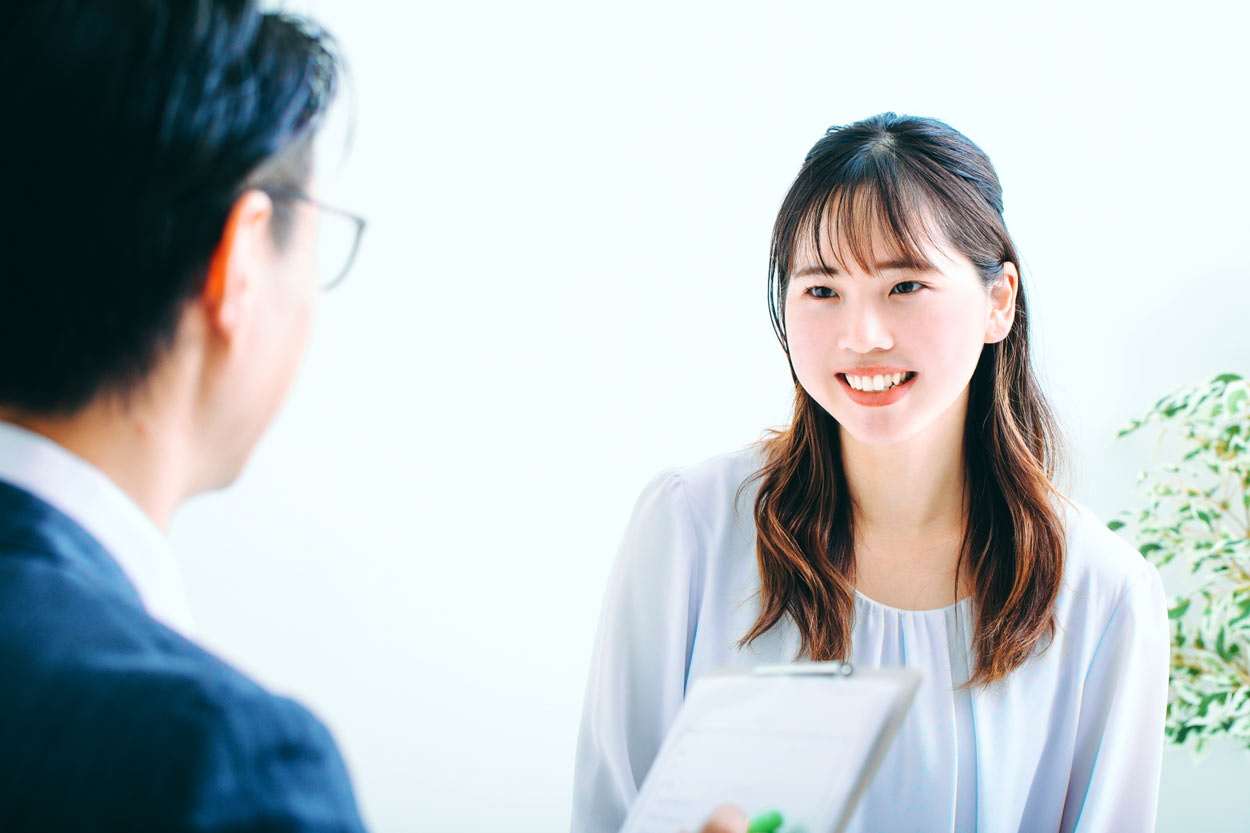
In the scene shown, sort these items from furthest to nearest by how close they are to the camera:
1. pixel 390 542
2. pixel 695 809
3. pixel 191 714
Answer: pixel 390 542
pixel 695 809
pixel 191 714

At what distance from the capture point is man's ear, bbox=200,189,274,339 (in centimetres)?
56

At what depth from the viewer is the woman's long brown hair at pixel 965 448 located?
4.33 ft

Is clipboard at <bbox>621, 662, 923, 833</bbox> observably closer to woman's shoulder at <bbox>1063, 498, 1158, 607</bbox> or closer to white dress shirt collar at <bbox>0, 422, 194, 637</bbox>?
white dress shirt collar at <bbox>0, 422, 194, 637</bbox>

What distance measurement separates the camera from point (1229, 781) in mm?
2592

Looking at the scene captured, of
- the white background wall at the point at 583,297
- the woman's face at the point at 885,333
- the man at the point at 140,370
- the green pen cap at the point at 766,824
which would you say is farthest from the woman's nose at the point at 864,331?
the white background wall at the point at 583,297

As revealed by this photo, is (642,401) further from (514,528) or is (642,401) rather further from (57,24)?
(57,24)

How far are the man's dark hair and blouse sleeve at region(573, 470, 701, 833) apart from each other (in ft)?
3.01

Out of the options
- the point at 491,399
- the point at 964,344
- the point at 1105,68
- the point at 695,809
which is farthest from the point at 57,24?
the point at 1105,68

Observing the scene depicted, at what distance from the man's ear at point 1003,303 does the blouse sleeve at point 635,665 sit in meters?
0.50

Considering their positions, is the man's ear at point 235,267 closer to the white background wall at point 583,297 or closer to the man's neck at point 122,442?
the man's neck at point 122,442

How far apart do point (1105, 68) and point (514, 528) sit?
6.18 feet

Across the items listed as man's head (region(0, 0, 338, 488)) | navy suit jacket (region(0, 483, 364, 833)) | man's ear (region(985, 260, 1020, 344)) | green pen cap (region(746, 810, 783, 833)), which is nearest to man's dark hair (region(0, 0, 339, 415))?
man's head (region(0, 0, 338, 488))

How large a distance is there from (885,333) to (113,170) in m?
0.97

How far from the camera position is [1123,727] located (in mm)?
1291
